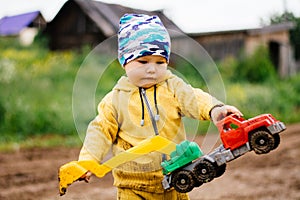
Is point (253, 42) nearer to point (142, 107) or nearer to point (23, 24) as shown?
point (23, 24)

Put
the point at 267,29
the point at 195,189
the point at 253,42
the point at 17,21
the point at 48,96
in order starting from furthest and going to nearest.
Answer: the point at 267,29 < the point at 253,42 < the point at 48,96 < the point at 17,21 < the point at 195,189

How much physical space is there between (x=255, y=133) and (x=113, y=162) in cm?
50

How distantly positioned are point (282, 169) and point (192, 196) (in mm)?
1445

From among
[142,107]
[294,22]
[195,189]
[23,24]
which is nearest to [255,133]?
[142,107]

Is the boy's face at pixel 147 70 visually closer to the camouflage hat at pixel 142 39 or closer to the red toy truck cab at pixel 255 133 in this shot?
the camouflage hat at pixel 142 39

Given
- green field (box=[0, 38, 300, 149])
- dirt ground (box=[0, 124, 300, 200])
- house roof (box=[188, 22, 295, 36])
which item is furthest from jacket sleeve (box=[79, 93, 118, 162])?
house roof (box=[188, 22, 295, 36])

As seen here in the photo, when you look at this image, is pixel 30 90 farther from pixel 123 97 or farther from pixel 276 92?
pixel 123 97

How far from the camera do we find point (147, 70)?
6.83 feet

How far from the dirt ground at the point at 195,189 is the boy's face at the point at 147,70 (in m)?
2.03

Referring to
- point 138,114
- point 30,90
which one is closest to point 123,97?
point 138,114

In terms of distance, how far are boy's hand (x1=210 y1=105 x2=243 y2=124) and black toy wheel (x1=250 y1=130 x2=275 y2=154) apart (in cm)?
13

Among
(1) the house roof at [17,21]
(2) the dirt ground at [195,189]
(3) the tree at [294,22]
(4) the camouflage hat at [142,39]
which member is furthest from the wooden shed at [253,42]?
(4) the camouflage hat at [142,39]

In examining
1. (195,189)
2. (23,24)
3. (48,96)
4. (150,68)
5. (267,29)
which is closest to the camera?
(150,68)

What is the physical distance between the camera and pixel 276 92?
12.4 meters
